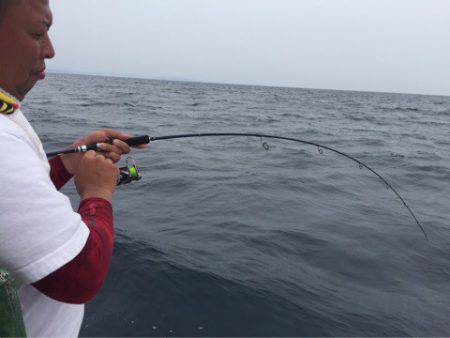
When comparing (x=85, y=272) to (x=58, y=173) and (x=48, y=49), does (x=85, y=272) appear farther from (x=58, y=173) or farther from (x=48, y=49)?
(x=58, y=173)

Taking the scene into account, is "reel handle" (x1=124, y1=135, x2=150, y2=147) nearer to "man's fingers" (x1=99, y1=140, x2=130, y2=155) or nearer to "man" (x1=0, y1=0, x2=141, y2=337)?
"man's fingers" (x1=99, y1=140, x2=130, y2=155)

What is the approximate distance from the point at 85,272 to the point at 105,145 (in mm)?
794

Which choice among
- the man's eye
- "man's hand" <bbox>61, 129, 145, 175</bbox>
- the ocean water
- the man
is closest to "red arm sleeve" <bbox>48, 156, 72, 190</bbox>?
"man's hand" <bbox>61, 129, 145, 175</bbox>

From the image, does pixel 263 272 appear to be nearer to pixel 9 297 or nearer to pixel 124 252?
pixel 124 252

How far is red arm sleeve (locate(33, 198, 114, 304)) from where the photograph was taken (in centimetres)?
106

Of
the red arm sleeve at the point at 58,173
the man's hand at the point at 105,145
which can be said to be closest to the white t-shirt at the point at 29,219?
the man's hand at the point at 105,145

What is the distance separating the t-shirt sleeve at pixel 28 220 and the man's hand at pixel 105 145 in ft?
2.19

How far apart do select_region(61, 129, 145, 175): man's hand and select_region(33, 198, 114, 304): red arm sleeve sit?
21.4 inches

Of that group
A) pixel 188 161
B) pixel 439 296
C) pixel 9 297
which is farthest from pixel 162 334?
pixel 188 161

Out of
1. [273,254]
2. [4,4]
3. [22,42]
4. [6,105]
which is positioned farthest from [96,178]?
[273,254]

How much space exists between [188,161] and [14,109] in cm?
848

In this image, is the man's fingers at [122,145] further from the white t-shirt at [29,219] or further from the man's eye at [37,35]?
the white t-shirt at [29,219]

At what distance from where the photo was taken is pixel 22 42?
127 cm

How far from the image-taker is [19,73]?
1.33 meters
